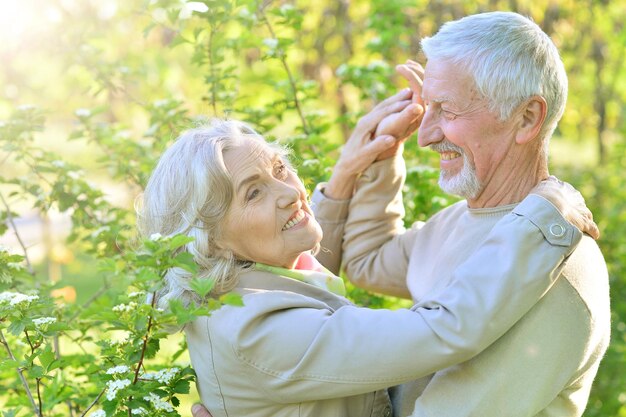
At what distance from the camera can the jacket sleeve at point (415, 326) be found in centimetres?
214

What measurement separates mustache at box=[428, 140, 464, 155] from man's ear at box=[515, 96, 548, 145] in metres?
0.18

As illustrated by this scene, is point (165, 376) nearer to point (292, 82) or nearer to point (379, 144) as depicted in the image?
point (379, 144)

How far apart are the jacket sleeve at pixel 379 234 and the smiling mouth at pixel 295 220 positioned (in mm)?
731

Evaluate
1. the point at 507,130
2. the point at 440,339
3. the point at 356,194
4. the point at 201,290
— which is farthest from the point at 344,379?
the point at 356,194

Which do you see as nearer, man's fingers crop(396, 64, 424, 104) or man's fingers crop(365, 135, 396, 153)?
man's fingers crop(396, 64, 424, 104)

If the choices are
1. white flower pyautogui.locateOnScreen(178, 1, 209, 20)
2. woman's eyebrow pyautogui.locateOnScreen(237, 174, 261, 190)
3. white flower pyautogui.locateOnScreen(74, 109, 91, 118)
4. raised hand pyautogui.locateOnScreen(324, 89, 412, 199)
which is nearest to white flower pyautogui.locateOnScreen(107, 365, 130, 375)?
woman's eyebrow pyautogui.locateOnScreen(237, 174, 261, 190)

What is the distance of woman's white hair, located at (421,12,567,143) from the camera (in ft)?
8.22

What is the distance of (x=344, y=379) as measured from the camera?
87.0 inches

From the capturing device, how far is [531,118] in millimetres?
2553

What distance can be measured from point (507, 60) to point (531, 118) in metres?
0.18

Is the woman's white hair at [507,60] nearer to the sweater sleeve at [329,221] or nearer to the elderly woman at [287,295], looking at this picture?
the elderly woman at [287,295]

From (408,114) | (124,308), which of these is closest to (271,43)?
(408,114)

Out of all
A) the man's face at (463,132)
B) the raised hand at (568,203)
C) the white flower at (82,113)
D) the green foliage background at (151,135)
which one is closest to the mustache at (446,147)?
the man's face at (463,132)

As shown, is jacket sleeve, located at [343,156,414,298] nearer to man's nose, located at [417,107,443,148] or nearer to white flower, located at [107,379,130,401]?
man's nose, located at [417,107,443,148]
